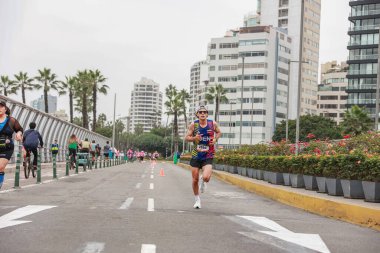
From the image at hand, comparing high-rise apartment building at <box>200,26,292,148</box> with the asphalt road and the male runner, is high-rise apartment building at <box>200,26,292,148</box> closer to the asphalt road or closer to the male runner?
the male runner

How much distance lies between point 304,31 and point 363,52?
37.1 meters

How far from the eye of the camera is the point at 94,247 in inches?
223

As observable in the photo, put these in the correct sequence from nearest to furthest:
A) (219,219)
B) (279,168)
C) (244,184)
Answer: (219,219) → (279,168) → (244,184)

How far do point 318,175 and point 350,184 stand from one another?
7.63 feet

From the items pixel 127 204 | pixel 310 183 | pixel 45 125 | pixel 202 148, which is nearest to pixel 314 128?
pixel 45 125

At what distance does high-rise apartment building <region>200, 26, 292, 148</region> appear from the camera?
122000 mm

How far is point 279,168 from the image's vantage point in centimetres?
1797

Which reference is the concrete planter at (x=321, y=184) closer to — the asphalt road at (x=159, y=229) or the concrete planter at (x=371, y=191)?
the concrete planter at (x=371, y=191)

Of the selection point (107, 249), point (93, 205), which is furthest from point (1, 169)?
point (107, 249)

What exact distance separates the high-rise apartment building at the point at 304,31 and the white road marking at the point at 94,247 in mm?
126429

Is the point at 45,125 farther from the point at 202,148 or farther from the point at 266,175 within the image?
the point at 202,148

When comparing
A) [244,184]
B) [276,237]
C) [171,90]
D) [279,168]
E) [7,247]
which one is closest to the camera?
[7,247]

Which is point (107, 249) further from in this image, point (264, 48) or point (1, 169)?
point (264, 48)

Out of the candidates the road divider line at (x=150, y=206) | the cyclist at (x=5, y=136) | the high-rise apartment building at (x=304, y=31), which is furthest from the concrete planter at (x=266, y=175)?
the high-rise apartment building at (x=304, y=31)
